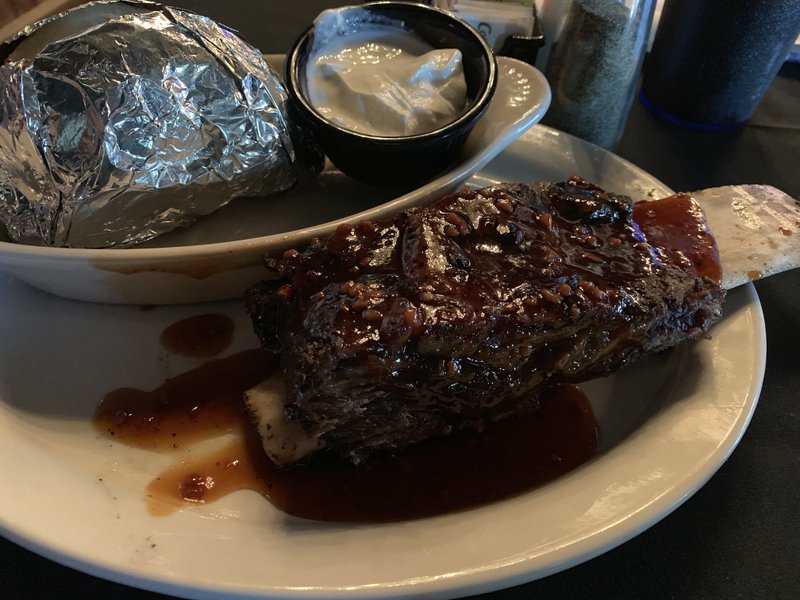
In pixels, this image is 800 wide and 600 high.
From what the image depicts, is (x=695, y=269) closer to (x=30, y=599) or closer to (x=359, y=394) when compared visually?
(x=359, y=394)

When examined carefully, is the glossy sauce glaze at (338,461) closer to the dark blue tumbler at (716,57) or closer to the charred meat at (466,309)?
the charred meat at (466,309)

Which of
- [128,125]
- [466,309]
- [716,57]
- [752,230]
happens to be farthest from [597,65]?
[128,125]

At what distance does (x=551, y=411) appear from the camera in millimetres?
1728

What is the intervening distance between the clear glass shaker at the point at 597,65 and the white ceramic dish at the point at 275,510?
1125mm

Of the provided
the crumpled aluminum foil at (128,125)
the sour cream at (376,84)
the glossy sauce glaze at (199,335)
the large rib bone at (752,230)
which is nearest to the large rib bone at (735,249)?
the large rib bone at (752,230)

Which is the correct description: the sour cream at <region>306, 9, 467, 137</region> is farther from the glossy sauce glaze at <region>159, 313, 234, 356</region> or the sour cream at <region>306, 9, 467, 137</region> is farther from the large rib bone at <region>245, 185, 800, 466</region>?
the large rib bone at <region>245, 185, 800, 466</region>

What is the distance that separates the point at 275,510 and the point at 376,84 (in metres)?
1.40

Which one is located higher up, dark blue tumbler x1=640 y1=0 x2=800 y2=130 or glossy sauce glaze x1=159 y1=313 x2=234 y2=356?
dark blue tumbler x1=640 y1=0 x2=800 y2=130

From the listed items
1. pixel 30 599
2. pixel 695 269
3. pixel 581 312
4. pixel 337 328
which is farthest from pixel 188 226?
pixel 695 269

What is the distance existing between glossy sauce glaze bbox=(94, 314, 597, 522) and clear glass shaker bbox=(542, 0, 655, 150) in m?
1.36

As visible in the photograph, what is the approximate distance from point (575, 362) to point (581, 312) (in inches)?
6.8

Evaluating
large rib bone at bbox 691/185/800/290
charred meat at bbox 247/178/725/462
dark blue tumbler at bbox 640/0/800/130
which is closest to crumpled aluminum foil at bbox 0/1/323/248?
charred meat at bbox 247/178/725/462

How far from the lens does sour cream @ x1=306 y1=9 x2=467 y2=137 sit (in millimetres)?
1946

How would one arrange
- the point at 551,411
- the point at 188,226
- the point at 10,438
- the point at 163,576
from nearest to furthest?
the point at 163,576, the point at 10,438, the point at 551,411, the point at 188,226
